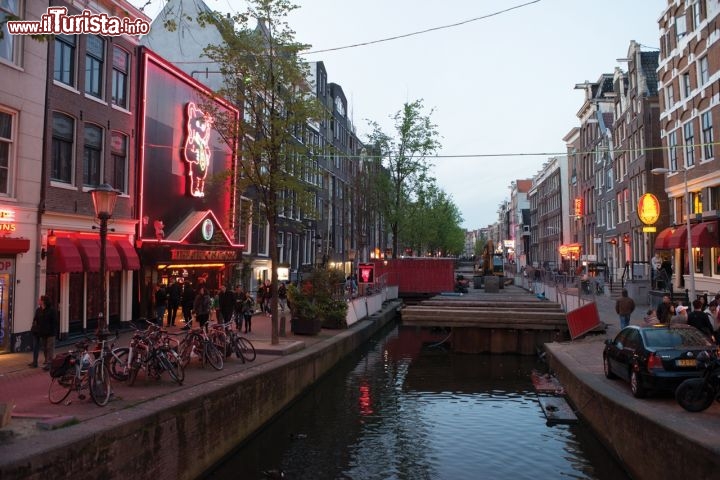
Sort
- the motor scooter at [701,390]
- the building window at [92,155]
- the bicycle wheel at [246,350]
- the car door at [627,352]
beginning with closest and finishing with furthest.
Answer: the motor scooter at [701,390] < the car door at [627,352] < the bicycle wheel at [246,350] < the building window at [92,155]

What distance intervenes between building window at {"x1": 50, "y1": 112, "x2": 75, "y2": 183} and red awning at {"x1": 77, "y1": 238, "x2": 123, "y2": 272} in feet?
6.63

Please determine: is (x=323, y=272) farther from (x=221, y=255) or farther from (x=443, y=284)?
(x=443, y=284)

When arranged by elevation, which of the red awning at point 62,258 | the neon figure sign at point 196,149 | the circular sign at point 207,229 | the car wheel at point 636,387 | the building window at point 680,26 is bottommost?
the car wheel at point 636,387

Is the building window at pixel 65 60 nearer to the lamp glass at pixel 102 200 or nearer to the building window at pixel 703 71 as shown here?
the lamp glass at pixel 102 200

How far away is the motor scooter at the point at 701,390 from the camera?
987 cm

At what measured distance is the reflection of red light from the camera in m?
15.9

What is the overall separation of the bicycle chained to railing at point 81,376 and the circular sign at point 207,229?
15800 mm

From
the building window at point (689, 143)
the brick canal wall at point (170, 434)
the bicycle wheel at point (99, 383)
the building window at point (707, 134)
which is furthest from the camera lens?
the building window at point (689, 143)

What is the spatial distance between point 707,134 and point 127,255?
2781cm

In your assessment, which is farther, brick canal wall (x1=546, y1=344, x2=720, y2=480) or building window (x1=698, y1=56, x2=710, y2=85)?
building window (x1=698, y1=56, x2=710, y2=85)

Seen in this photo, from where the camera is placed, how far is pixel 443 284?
43.7 meters

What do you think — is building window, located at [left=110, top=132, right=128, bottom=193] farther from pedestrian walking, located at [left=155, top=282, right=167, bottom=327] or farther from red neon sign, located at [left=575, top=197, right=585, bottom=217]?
red neon sign, located at [left=575, top=197, right=585, bottom=217]

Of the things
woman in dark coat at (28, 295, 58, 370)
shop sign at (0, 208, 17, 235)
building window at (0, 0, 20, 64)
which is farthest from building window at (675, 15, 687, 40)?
woman in dark coat at (28, 295, 58, 370)

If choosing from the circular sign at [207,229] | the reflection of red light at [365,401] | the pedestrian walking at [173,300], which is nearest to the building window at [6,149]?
the pedestrian walking at [173,300]
